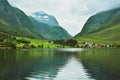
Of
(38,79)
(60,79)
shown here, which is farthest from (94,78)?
(38,79)

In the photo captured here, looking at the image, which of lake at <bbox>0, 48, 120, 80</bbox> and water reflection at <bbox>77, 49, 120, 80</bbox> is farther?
water reflection at <bbox>77, 49, 120, 80</bbox>

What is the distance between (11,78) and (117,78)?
20486 mm

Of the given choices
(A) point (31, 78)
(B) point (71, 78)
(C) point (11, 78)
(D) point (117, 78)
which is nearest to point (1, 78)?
(C) point (11, 78)

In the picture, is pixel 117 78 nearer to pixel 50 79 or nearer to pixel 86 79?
pixel 86 79

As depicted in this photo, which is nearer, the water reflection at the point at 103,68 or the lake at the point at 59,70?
the lake at the point at 59,70

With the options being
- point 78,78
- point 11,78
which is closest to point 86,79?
point 78,78

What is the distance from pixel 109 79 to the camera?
59.4m

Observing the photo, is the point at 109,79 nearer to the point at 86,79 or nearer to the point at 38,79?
the point at 86,79

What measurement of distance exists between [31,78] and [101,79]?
13.5 meters

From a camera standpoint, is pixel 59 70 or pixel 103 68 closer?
pixel 59 70

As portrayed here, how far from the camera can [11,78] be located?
5931 cm

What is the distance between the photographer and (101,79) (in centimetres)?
5962

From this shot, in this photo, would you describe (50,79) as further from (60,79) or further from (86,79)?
(86,79)

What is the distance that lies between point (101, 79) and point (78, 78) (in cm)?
452
